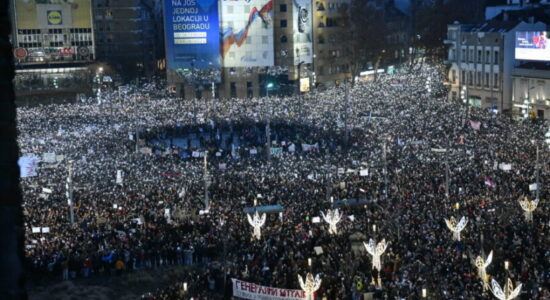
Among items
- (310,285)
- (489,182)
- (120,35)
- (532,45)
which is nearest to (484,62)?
(532,45)

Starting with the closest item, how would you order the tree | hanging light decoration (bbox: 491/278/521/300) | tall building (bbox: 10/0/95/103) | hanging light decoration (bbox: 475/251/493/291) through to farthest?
the tree < hanging light decoration (bbox: 491/278/521/300) < hanging light decoration (bbox: 475/251/493/291) < tall building (bbox: 10/0/95/103)

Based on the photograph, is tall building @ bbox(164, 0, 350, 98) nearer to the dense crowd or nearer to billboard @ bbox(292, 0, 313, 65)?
billboard @ bbox(292, 0, 313, 65)

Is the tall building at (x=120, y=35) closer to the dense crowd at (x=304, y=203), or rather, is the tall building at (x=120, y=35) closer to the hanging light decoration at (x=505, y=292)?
the dense crowd at (x=304, y=203)

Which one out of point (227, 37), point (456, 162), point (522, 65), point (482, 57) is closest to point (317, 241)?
point (456, 162)

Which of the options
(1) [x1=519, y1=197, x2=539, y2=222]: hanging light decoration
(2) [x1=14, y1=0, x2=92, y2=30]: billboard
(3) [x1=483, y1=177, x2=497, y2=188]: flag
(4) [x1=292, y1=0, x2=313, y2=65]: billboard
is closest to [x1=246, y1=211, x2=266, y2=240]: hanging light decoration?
(1) [x1=519, y1=197, x2=539, y2=222]: hanging light decoration

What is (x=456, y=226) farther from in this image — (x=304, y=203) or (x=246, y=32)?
(x=246, y=32)

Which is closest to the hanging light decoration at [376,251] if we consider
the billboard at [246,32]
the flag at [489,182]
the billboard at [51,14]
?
the flag at [489,182]
